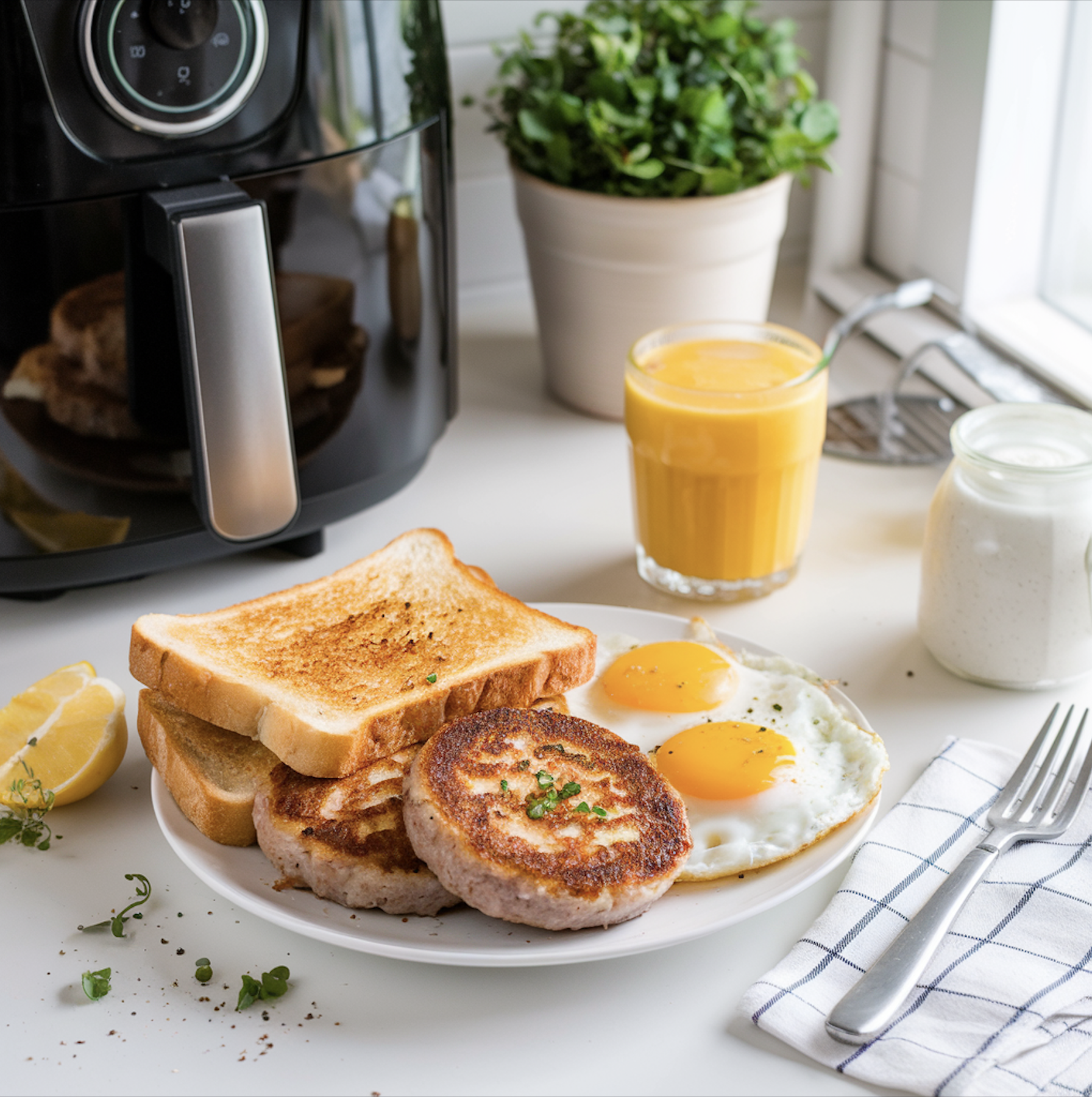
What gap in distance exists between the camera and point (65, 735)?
0.94 metres

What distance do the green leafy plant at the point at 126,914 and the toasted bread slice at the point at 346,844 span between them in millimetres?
85

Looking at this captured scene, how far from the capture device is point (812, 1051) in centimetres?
72

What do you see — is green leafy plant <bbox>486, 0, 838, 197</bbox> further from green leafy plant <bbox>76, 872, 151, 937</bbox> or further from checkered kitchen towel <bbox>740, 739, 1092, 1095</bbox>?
green leafy plant <bbox>76, 872, 151, 937</bbox>

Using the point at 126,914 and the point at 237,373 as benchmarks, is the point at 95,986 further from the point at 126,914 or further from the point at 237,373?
the point at 237,373

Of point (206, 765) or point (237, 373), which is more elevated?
point (237, 373)

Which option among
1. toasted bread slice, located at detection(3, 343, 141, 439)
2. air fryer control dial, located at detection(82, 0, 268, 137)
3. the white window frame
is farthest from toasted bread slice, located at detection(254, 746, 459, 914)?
the white window frame

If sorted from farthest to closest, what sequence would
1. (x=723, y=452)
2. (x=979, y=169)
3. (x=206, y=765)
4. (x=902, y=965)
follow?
(x=979, y=169), (x=723, y=452), (x=206, y=765), (x=902, y=965)

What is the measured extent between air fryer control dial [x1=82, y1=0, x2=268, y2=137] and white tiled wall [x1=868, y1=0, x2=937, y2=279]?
3.17ft

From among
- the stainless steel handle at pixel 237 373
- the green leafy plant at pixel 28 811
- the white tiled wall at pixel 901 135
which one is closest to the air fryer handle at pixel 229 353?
the stainless steel handle at pixel 237 373

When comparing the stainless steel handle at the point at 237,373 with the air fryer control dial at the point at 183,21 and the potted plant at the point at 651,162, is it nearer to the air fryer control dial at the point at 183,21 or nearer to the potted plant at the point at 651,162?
the air fryer control dial at the point at 183,21

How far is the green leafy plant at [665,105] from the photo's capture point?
1.33 metres

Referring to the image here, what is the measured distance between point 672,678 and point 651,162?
0.62m

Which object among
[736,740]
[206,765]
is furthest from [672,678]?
[206,765]

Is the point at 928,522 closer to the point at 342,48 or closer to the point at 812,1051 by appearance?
the point at 812,1051
